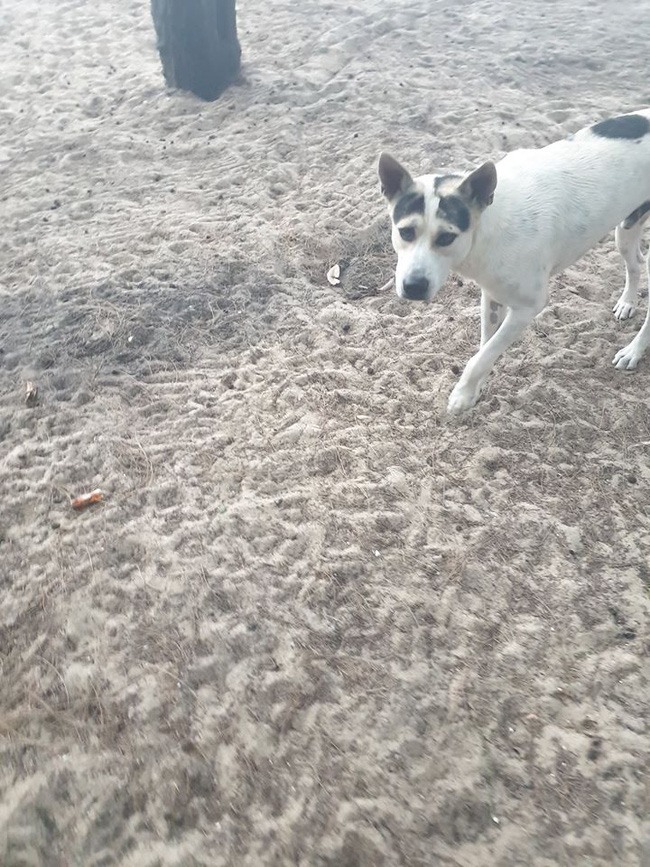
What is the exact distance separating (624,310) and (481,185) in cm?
189

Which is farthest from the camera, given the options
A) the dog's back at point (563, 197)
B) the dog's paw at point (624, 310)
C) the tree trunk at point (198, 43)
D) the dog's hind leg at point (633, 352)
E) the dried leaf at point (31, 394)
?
the tree trunk at point (198, 43)

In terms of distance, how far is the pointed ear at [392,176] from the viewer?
9.61ft

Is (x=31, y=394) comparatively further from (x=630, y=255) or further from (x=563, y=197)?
(x=630, y=255)

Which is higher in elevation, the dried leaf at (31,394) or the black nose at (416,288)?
the black nose at (416,288)

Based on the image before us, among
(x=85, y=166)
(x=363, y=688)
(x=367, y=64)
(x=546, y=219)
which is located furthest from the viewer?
(x=367, y=64)

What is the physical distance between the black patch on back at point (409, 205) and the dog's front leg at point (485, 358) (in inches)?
31.7

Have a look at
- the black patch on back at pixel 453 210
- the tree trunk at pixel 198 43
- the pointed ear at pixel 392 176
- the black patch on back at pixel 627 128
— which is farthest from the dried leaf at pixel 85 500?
the tree trunk at pixel 198 43

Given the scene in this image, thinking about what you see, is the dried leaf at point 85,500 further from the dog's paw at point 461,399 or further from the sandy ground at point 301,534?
the dog's paw at point 461,399

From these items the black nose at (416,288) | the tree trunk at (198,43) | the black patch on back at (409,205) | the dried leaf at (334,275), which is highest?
the tree trunk at (198,43)

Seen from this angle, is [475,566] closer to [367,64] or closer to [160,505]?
[160,505]

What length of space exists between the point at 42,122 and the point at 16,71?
5.15 ft

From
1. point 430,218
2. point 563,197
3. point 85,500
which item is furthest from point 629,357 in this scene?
point 85,500

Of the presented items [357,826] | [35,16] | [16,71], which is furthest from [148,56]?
[357,826]

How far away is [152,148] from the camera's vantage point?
632cm
